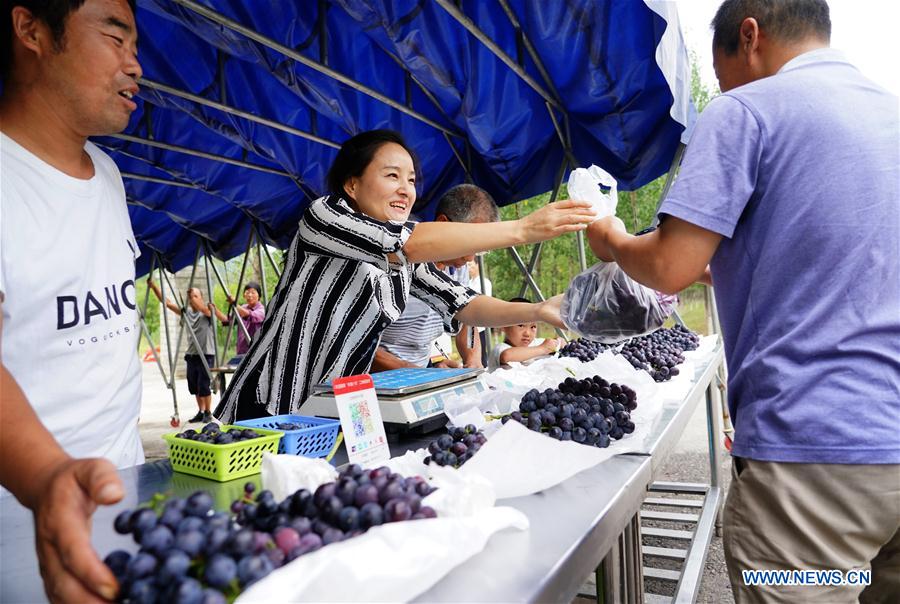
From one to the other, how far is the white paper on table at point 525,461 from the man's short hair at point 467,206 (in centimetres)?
193

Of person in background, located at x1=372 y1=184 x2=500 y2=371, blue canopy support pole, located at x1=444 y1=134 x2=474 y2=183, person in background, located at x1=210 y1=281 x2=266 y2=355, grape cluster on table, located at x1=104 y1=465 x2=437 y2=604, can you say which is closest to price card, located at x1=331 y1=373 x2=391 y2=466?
grape cluster on table, located at x1=104 y1=465 x2=437 y2=604

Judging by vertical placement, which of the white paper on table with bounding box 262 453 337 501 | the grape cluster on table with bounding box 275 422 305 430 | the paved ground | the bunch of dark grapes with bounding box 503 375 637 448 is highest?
the white paper on table with bounding box 262 453 337 501

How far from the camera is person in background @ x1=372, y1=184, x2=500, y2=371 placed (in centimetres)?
294

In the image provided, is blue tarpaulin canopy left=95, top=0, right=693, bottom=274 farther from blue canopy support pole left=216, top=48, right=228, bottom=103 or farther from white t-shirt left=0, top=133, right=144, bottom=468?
white t-shirt left=0, top=133, right=144, bottom=468

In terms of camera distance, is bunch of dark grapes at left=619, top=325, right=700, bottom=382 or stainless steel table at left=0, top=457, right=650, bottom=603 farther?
bunch of dark grapes at left=619, top=325, right=700, bottom=382

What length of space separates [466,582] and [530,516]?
244 millimetres

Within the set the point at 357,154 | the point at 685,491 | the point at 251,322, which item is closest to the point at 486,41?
the point at 357,154

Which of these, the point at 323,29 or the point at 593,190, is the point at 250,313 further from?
the point at 593,190

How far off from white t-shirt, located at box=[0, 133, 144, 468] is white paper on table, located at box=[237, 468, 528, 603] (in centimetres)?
87

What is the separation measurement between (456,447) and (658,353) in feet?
5.61

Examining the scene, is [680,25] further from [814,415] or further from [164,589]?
[164,589]

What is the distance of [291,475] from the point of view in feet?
2.87

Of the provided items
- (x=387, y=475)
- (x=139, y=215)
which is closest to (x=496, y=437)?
(x=387, y=475)

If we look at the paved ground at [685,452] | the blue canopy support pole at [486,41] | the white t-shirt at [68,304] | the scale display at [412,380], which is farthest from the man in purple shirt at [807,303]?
the blue canopy support pole at [486,41]
